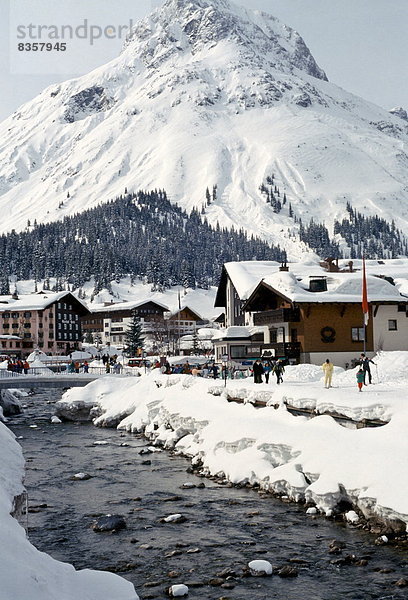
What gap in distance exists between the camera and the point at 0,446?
1895 cm

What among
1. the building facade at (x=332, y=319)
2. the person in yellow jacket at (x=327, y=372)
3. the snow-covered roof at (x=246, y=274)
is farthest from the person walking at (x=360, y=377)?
the snow-covered roof at (x=246, y=274)

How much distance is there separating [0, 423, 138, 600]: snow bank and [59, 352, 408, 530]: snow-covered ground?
416 inches

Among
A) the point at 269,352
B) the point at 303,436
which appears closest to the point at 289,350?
the point at 269,352

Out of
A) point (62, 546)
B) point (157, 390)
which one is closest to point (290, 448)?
point (62, 546)

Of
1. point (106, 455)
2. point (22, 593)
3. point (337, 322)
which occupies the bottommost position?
point (106, 455)

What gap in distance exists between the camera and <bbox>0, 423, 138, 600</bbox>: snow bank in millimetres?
8969

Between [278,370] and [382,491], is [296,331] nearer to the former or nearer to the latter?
[278,370]

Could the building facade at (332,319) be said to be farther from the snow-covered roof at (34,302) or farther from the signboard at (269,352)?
the snow-covered roof at (34,302)

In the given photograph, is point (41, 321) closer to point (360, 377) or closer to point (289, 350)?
point (289, 350)

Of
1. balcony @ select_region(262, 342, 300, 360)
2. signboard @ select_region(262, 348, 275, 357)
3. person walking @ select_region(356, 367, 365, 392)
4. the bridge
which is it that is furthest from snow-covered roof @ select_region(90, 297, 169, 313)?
person walking @ select_region(356, 367, 365, 392)

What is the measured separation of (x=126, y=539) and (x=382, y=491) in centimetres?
787

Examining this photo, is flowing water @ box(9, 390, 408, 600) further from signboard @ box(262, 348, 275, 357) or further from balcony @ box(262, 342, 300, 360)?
signboard @ box(262, 348, 275, 357)

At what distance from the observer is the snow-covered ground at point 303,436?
814 inches

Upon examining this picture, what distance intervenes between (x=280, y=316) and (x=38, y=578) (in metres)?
47.5
